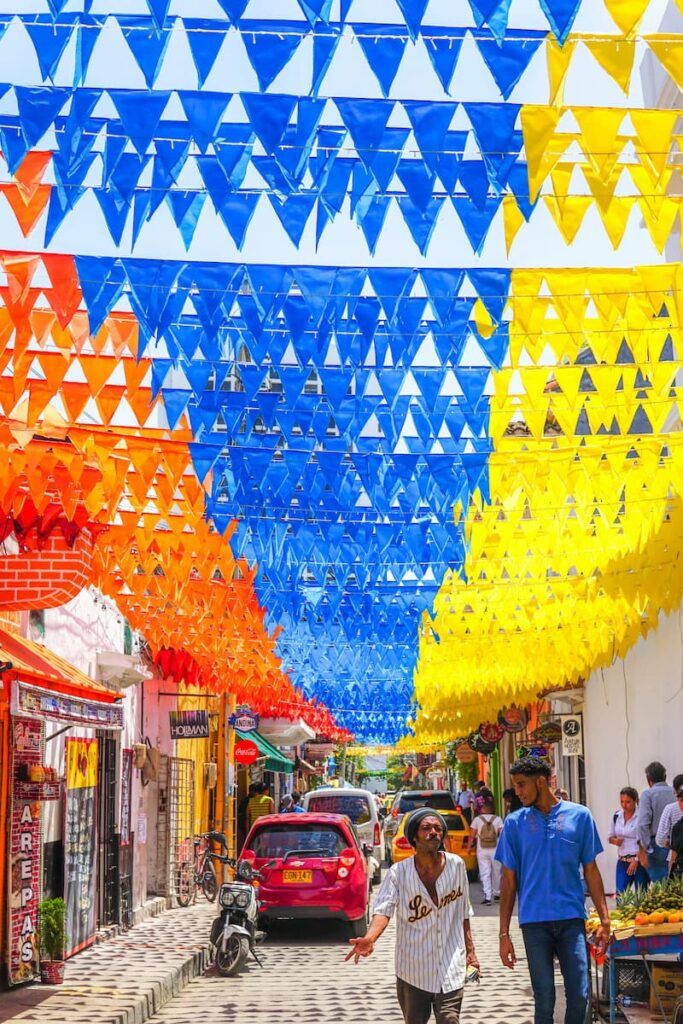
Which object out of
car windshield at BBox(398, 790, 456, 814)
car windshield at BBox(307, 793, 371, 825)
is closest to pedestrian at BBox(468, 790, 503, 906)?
car windshield at BBox(307, 793, 371, 825)

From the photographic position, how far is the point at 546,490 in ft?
39.8

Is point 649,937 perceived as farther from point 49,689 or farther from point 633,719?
point 633,719

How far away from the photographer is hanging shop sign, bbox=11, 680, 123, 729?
1116 cm

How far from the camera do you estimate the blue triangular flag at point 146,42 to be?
17.6 feet

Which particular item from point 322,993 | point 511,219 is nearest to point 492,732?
point 322,993

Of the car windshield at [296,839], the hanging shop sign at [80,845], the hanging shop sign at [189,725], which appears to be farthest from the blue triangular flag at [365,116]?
the hanging shop sign at [189,725]

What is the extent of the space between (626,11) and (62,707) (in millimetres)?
9071

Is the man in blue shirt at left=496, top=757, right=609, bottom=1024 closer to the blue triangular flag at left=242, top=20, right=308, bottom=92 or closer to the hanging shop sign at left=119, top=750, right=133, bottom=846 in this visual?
the blue triangular flag at left=242, top=20, right=308, bottom=92

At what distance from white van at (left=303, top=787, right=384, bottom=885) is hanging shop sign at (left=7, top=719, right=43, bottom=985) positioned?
14.0 meters

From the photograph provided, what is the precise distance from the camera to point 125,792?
1988 cm

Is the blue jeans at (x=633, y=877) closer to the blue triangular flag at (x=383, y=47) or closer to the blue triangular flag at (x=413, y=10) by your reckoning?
the blue triangular flag at (x=383, y=47)

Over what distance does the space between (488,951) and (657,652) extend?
17.7ft

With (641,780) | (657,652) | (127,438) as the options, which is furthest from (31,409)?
(641,780)

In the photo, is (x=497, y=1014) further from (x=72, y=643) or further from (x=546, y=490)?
(x=72, y=643)
